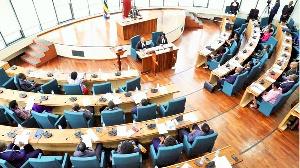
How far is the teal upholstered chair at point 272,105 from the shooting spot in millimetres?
6446

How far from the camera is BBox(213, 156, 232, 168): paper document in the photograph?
4604 mm

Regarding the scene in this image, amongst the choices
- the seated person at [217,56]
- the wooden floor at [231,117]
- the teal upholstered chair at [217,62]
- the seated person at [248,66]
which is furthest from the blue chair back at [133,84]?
the seated person at [248,66]

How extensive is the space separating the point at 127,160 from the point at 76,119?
1956mm

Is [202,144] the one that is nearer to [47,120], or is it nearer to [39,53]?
[47,120]

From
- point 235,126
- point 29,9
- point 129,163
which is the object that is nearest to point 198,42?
point 235,126

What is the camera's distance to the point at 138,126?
554 cm

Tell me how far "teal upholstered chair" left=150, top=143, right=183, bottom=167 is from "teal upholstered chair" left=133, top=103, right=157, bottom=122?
1128 millimetres

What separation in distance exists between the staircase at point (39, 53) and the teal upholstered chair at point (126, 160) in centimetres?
707

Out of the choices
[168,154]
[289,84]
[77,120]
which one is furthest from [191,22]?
[168,154]

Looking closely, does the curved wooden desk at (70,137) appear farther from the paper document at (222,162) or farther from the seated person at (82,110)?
the paper document at (222,162)

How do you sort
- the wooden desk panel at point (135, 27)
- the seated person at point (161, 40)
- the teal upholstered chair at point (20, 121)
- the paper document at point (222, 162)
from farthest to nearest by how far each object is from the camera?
the wooden desk panel at point (135, 27) < the seated person at point (161, 40) < the teal upholstered chair at point (20, 121) < the paper document at point (222, 162)

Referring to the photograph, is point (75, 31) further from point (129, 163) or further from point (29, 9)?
point (129, 163)

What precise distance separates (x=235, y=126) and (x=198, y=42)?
20.1 feet

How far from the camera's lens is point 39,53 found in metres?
9.90
